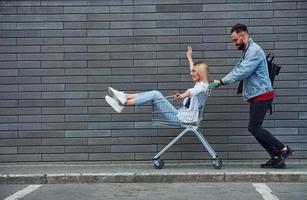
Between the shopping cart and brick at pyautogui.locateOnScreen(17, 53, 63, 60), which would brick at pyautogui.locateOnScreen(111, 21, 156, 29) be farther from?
the shopping cart

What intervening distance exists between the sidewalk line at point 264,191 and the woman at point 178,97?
4.29 feet

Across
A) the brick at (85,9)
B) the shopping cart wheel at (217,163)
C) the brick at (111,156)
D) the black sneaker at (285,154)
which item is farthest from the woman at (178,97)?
the brick at (85,9)

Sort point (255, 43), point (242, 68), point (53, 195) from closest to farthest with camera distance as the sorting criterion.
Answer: point (53, 195)
point (242, 68)
point (255, 43)

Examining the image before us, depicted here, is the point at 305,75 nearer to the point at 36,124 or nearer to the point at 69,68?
the point at 69,68

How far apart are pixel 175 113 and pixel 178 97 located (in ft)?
0.90

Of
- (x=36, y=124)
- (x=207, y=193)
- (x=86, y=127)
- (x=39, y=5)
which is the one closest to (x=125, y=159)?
(x=86, y=127)

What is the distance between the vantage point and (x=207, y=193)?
7559mm

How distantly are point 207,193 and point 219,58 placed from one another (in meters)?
2.47

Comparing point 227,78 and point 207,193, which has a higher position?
point 227,78

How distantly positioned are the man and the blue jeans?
30.5 inches

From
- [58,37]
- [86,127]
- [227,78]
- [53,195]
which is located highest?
[58,37]

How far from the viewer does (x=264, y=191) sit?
7.61 meters

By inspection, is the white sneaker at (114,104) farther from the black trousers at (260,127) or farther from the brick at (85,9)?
the black trousers at (260,127)

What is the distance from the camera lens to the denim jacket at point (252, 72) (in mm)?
8375
